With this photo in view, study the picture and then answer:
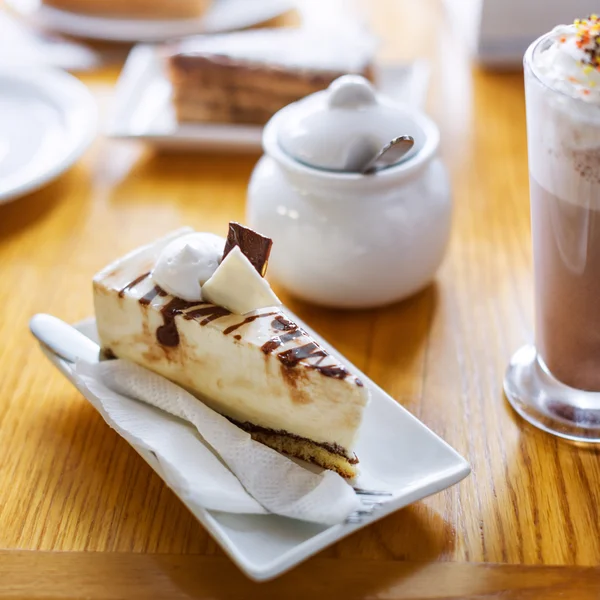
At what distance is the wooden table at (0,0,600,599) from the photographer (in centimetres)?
77

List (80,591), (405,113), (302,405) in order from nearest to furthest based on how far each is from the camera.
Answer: (80,591), (302,405), (405,113)

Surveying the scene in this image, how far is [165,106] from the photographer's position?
1568mm

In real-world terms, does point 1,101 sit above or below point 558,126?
below

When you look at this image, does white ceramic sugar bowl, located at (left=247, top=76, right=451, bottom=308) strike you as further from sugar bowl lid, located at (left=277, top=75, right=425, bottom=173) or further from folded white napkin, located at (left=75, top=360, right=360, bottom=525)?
folded white napkin, located at (left=75, top=360, right=360, bottom=525)

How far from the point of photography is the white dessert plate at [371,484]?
0.72m

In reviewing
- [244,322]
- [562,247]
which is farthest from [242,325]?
[562,247]

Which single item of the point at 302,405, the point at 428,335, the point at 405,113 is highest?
the point at 405,113

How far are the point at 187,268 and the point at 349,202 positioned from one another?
0.74 feet

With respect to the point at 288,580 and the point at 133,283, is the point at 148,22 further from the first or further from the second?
the point at 288,580

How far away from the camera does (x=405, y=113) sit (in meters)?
1.04

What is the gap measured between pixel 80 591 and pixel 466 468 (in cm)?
35

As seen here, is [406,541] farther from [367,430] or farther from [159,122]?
[159,122]

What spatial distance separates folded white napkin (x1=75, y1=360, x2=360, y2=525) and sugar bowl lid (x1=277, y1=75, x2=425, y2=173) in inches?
12.2

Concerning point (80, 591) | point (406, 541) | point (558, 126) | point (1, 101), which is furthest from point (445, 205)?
point (1, 101)
